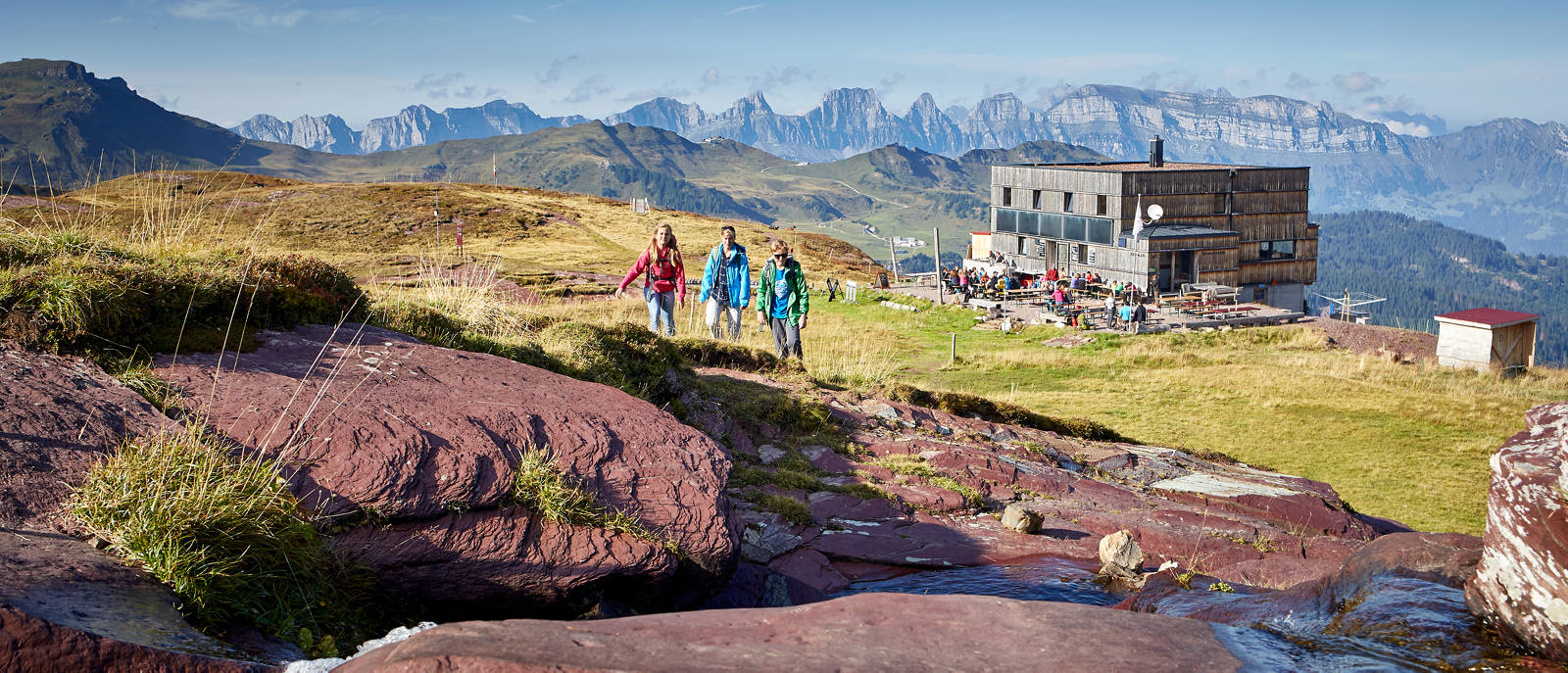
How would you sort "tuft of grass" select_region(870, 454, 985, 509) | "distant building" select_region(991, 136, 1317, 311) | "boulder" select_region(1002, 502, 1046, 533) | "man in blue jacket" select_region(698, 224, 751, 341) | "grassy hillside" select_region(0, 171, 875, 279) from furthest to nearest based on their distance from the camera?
"distant building" select_region(991, 136, 1317, 311) → "grassy hillside" select_region(0, 171, 875, 279) → "man in blue jacket" select_region(698, 224, 751, 341) → "tuft of grass" select_region(870, 454, 985, 509) → "boulder" select_region(1002, 502, 1046, 533)

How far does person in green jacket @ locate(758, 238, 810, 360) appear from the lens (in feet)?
47.0

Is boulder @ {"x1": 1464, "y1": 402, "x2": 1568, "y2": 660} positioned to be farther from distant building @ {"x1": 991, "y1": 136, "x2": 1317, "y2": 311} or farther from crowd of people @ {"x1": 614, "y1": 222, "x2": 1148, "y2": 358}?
distant building @ {"x1": 991, "y1": 136, "x2": 1317, "y2": 311}

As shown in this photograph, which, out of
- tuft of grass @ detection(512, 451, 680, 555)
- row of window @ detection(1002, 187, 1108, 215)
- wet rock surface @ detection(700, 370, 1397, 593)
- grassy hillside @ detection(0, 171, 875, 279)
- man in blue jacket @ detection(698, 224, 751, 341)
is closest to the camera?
tuft of grass @ detection(512, 451, 680, 555)

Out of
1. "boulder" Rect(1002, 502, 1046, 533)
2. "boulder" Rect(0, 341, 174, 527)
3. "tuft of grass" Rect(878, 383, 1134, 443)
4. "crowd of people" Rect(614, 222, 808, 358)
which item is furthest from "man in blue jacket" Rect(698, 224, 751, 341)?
"boulder" Rect(0, 341, 174, 527)

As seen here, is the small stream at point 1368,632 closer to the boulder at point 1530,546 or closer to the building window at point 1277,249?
the boulder at point 1530,546

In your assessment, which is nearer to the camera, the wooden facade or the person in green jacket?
the person in green jacket

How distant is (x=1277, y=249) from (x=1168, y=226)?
33.9 feet

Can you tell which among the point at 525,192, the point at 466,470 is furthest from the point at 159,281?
the point at 525,192

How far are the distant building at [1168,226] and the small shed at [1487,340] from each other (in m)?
17.1

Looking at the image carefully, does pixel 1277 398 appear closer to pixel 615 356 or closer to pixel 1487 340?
pixel 1487 340

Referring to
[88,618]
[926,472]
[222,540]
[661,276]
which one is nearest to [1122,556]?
[926,472]

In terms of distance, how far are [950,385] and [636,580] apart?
19.0 metres

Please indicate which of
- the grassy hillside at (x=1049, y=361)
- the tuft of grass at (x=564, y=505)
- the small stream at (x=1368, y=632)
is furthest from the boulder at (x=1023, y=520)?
the grassy hillside at (x=1049, y=361)

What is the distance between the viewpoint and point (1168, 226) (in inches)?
1996
